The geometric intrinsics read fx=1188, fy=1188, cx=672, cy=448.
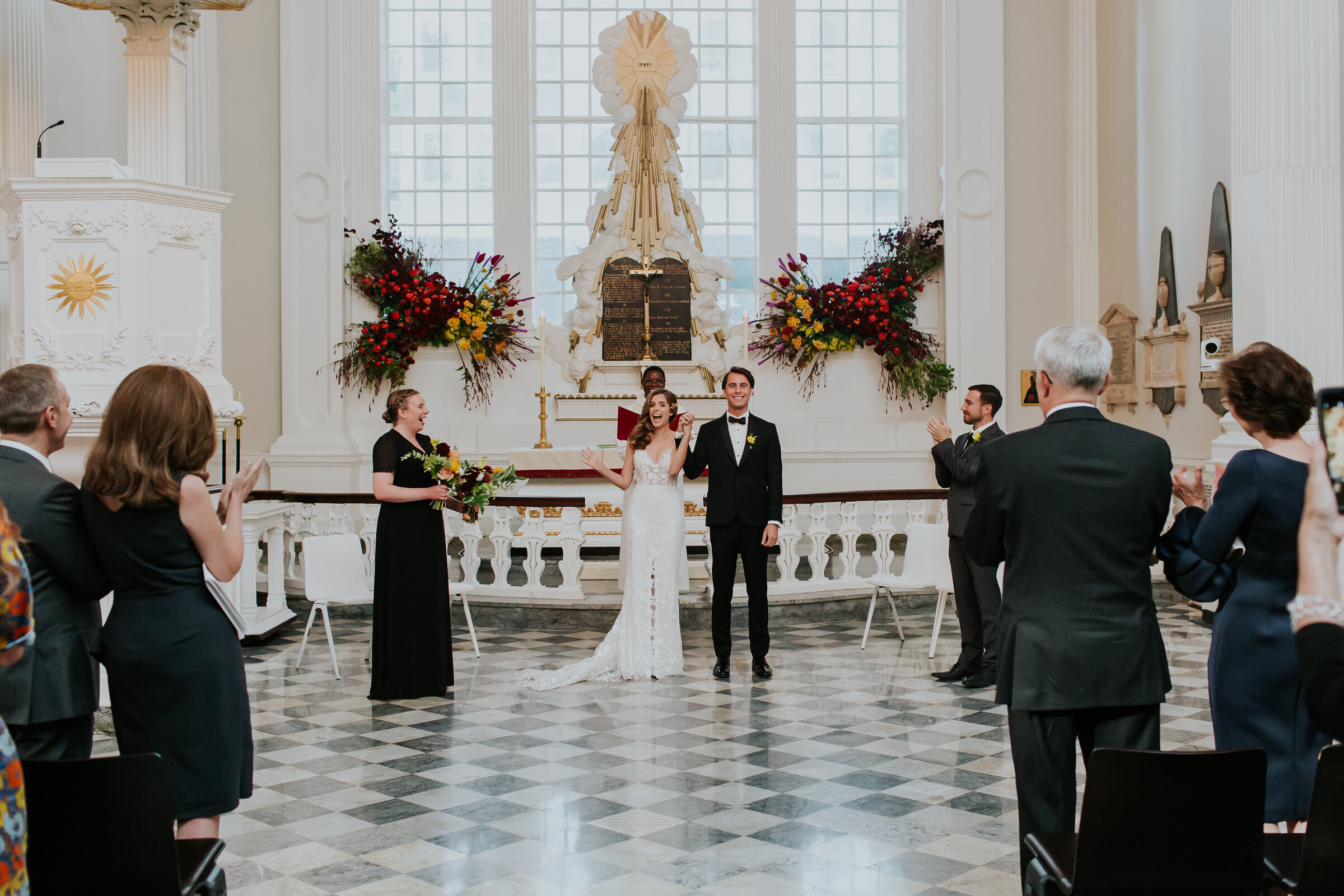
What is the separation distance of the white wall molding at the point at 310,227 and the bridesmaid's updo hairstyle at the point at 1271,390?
31.7ft

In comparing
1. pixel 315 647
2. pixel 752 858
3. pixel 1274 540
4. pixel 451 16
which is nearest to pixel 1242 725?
pixel 1274 540

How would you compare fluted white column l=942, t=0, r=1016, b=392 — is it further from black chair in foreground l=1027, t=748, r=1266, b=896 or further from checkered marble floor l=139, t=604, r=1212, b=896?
black chair in foreground l=1027, t=748, r=1266, b=896

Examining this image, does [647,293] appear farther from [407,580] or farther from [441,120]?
[407,580]

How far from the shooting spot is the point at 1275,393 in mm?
2920

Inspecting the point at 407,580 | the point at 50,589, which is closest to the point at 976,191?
the point at 407,580

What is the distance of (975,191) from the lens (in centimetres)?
1184

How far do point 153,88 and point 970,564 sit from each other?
562cm

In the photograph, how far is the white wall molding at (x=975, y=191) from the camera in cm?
1177

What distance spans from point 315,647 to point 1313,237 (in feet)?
22.9

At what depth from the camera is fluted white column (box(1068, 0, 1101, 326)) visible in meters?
11.8

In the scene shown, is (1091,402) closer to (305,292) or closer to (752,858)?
(752,858)

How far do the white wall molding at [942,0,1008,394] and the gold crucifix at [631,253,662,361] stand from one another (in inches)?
116

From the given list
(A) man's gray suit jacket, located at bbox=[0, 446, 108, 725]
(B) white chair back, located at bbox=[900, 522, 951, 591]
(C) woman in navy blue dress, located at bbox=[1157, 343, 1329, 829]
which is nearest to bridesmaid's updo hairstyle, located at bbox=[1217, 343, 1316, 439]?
(C) woman in navy blue dress, located at bbox=[1157, 343, 1329, 829]

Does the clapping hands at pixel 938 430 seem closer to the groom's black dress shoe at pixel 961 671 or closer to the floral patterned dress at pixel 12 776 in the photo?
the groom's black dress shoe at pixel 961 671
